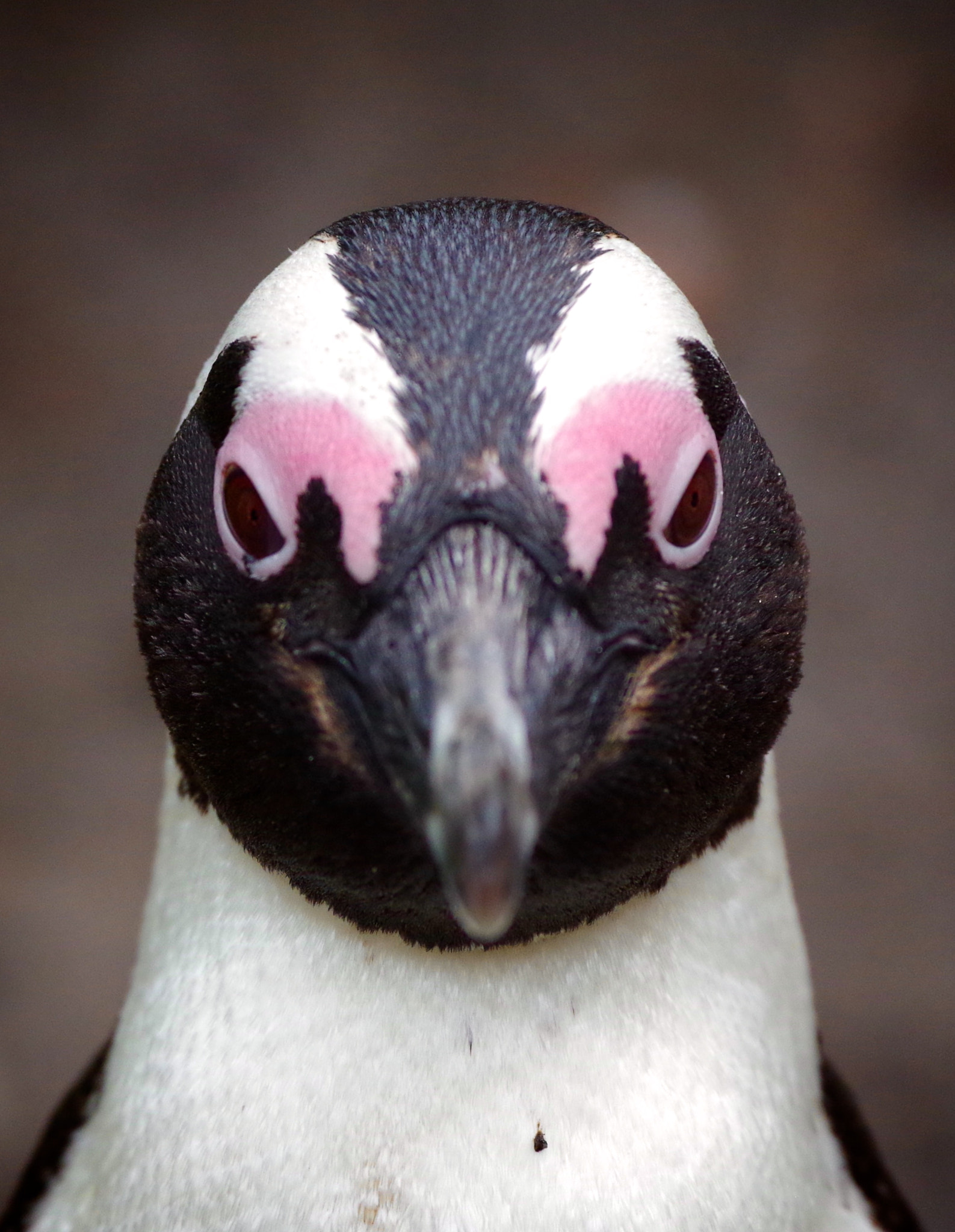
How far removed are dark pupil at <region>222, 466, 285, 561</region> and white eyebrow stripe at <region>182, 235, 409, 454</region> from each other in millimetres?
52

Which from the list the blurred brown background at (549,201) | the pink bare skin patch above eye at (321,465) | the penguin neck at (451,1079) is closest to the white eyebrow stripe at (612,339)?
the pink bare skin patch above eye at (321,465)

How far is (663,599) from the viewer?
39.7 inches

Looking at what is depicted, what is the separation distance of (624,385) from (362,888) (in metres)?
0.39

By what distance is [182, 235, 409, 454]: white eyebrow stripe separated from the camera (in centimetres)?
97

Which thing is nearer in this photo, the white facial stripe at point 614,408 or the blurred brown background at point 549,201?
the white facial stripe at point 614,408

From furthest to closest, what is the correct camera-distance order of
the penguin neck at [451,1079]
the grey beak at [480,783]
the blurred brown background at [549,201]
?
1. the blurred brown background at [549,201]
2. the penguin neck at [451,1079]
3. the grey beak at [480,783]

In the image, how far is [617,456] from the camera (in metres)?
0.96

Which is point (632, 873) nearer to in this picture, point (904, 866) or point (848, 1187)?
point (848, 1187)

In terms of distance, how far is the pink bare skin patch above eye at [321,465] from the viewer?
946 mm

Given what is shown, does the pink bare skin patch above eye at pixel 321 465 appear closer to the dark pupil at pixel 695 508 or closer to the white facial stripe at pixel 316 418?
the white facial stripe at pixel 316 418

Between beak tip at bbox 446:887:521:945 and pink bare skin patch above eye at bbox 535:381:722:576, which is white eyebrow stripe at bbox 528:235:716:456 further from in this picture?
beak tip at bbox 446:887:521:945

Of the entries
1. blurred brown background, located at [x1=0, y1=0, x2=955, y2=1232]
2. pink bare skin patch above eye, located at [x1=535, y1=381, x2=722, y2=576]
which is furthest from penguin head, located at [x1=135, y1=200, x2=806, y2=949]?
blurred brown background, located at [x1=0, y1=0, x2=955, y2=1232]

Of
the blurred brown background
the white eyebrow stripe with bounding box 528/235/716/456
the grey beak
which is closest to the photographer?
the grey beak

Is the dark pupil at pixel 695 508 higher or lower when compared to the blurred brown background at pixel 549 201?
lower
